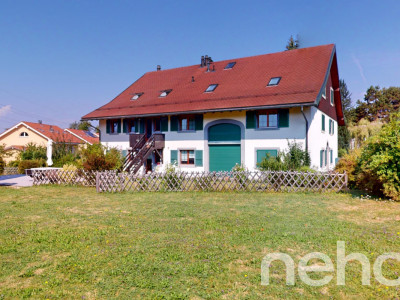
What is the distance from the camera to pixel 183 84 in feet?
82.7

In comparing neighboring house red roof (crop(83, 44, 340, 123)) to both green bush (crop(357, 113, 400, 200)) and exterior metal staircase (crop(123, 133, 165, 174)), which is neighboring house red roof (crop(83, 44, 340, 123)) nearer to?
exterior metal staircase (crop(123, 133, 165, 174))

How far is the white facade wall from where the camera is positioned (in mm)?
17781

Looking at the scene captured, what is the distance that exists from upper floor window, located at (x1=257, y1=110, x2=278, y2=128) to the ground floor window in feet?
18.4

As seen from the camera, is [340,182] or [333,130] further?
[333,130]

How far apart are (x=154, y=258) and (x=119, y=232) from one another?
2059mm

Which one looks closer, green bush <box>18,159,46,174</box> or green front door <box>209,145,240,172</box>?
green front door <box>209,145,240,172</box>

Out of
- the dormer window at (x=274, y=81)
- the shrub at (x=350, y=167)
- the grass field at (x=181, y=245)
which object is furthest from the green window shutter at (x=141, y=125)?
the shrub at (x=350, y=167)

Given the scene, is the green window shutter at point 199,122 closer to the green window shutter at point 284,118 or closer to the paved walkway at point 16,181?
the green window shutter at point 284,118

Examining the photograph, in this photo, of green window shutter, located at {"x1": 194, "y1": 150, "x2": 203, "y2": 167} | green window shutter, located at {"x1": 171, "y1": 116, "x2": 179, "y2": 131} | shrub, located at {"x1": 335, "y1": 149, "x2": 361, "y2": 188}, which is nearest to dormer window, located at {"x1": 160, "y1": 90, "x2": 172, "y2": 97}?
green window shutter, located at {"x1": 171, "y1": 116, "x2": 179, "y2": 131}

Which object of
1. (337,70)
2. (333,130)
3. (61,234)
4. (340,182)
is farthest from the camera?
(333,130)

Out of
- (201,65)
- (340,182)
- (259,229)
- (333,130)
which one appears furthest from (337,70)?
(259,229)

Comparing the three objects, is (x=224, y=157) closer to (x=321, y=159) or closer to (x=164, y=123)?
(x=164, y=123)

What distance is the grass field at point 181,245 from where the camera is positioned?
4.07m

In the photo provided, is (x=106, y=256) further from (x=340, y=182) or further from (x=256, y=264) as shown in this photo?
(x=340, y=182)
